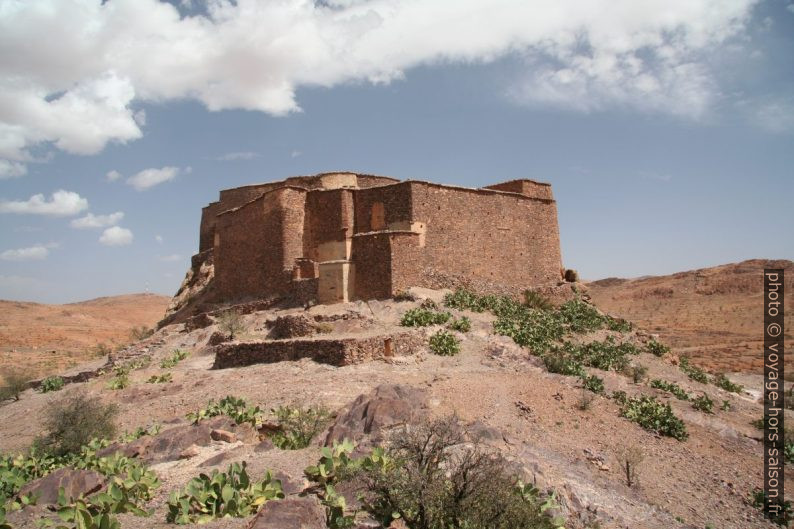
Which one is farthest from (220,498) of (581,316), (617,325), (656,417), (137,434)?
(617,325)

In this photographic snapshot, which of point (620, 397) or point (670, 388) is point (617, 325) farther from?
point (620, 397)

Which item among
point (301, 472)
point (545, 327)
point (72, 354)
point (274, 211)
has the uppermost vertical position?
point (274, 211)

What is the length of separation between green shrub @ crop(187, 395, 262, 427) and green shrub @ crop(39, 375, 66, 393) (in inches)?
331

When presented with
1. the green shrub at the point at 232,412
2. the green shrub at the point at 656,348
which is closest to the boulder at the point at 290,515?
the green shrub at the point at 232,412

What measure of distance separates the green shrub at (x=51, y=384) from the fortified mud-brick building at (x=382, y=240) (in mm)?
6149

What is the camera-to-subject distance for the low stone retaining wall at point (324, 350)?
1270 cm

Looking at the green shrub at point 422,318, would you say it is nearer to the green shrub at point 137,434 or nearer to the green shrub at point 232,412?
the green shrub at point 232,412

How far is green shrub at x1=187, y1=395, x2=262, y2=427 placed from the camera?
968 centimetres

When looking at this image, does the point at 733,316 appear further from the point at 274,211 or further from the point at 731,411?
the point at 274,211

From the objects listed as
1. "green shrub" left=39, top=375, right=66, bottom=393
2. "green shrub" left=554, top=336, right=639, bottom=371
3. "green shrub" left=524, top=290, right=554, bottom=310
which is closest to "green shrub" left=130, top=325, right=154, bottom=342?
"green shrub" left=39, top=375, right=66, bottom=393

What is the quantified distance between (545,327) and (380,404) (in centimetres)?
862

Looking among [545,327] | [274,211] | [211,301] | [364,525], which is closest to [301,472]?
[364,525]

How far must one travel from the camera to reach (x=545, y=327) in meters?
16.3

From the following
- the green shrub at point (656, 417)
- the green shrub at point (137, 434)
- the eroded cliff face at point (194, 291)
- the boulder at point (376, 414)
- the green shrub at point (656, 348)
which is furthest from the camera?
the eroded cliff face at point (194, 291)
